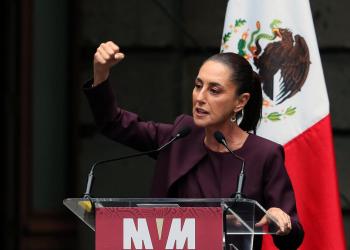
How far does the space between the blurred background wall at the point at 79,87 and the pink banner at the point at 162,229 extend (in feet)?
10.9

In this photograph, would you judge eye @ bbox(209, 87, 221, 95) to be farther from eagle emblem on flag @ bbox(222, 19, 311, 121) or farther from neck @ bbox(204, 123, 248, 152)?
eagle emblem on flag @ bbox(222, 19, 311, 121)

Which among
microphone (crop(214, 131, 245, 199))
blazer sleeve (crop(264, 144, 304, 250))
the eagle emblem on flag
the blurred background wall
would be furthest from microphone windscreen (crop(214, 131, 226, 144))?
the blurred background wall

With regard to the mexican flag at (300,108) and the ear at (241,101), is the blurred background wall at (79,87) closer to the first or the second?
the mexican flag at (300,108)

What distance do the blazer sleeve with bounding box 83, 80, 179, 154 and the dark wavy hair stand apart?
1.03ft

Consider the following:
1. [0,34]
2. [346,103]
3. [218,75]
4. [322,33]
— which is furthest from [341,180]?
[218,75]

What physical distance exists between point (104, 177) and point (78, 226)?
375 millimetres

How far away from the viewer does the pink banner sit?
379cm

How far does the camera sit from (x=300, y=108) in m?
5.60

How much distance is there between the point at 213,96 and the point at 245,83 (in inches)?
7.0

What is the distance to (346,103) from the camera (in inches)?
279

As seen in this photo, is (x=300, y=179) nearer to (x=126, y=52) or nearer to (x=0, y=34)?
(x=126, y=52)

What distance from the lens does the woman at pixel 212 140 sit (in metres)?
4.25

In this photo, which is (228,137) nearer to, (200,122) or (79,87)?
(200,122)

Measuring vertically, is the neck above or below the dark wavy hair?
below
